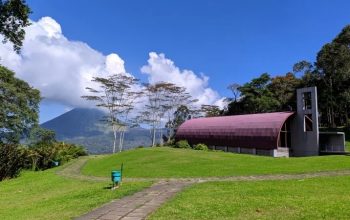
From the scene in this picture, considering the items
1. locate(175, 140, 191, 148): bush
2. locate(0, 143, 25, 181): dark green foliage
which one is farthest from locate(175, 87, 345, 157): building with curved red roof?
locate(0, 143, 25, 181): dark green foliage

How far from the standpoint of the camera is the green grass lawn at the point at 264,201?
32.4 ft

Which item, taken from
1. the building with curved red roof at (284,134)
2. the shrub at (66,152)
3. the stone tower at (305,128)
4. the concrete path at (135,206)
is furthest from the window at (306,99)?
the concrete path at (135,206)

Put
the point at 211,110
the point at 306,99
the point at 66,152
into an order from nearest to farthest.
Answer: the point at 66,152 < the point at 306,99 < the point at 211,110

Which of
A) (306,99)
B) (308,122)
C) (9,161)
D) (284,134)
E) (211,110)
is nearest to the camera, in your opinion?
(9,161)

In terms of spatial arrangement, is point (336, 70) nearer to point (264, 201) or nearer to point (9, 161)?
point (9, 161)

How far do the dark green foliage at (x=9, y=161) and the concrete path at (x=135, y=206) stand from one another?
1974cm

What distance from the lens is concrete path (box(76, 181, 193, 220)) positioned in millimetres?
10305

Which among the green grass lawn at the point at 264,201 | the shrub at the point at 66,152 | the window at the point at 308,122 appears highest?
the window at the point at 308,122

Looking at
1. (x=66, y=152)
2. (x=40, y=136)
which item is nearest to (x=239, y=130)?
(x=66, y=152)

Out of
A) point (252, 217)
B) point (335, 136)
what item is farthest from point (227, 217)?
point (335, 136)

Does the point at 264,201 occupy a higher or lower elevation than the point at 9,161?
lower

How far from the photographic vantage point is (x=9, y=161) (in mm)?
31469

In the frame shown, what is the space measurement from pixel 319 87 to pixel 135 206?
50730 millimetres

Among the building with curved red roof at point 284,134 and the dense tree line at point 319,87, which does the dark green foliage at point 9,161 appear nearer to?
the building with curved red roof at point 284,134
